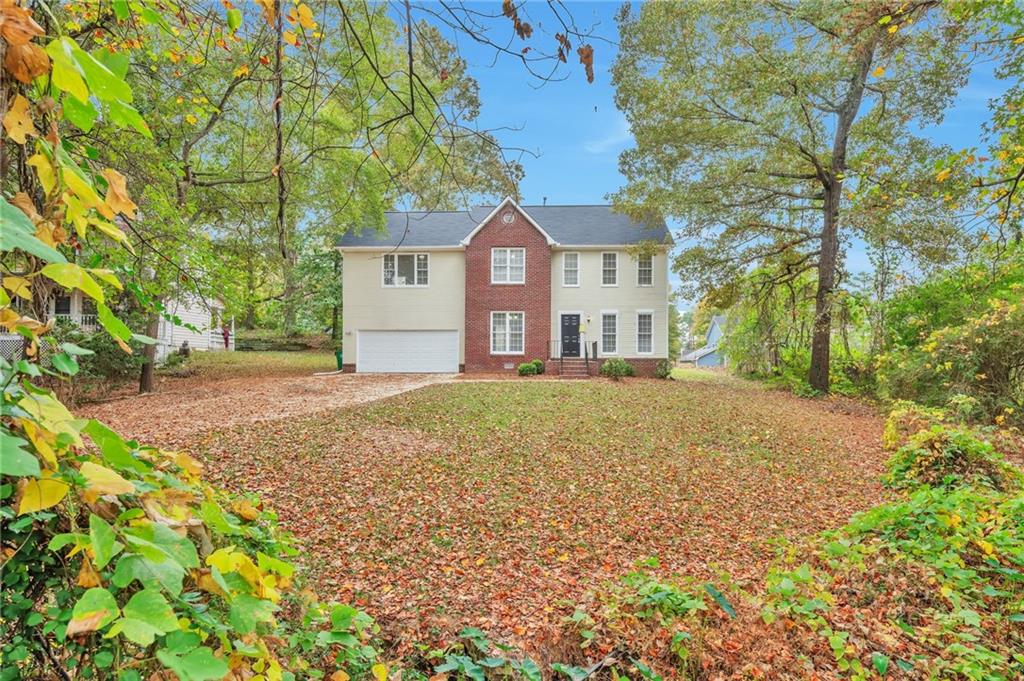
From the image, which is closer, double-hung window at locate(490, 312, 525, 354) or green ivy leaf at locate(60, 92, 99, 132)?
green ivy leaf at locate(60, 92, 99, 132)

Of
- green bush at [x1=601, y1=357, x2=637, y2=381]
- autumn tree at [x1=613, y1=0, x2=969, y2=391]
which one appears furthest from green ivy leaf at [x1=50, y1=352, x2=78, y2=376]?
green bush at [x1=601, y1=357, x2=637, y2=381]

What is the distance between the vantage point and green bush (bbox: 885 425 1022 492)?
19.8 ft

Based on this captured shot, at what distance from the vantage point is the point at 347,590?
12.5 feet

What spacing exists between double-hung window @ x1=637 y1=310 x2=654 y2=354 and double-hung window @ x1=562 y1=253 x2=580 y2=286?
2784 millimetres

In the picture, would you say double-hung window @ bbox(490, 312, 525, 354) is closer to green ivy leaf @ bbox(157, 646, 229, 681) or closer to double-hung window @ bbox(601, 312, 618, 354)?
double-hung window @ bbox(601, 312, 618, 354)

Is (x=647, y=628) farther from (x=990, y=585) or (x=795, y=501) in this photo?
(x=795, y=501)

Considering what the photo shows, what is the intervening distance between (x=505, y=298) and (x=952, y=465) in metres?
14.7

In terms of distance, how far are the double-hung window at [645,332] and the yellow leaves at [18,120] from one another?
19.5 m

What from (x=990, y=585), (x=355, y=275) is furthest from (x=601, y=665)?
(x=355, y=275)

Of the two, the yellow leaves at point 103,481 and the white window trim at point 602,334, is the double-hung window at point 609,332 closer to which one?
the white window trim at point 602,334

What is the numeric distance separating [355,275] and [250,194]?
6756 mm

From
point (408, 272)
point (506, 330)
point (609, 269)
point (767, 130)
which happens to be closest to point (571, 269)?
point (609, 269)

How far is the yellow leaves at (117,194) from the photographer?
0.97m

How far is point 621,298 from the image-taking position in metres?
19.6
